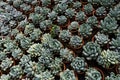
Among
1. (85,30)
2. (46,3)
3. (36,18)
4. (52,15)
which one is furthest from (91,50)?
(46,3)

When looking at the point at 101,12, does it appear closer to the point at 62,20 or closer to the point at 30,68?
the point at 62,20

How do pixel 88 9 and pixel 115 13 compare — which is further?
pixel 88 9

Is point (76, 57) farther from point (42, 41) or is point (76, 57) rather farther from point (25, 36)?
point (25, 36)

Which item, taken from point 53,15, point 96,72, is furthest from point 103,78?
point 53,15

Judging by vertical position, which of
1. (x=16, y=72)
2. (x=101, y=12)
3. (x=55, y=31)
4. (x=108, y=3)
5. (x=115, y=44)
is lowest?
(x=16, y=72)

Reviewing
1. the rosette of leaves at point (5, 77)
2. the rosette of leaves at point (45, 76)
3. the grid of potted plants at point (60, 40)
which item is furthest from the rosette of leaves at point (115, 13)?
the rosette of leaves at point (5, 77)

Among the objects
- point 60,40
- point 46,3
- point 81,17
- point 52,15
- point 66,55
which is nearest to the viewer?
point 66,55

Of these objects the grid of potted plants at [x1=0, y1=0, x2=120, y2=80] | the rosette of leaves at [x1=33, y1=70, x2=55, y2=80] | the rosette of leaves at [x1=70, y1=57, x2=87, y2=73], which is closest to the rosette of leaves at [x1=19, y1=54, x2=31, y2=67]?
the grid of potted plants at [x1=0, y1=0, x2=120, y2=80]

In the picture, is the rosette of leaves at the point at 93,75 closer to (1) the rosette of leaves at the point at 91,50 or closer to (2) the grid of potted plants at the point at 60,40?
(2) the grid of potted plants at the point at 60,40
